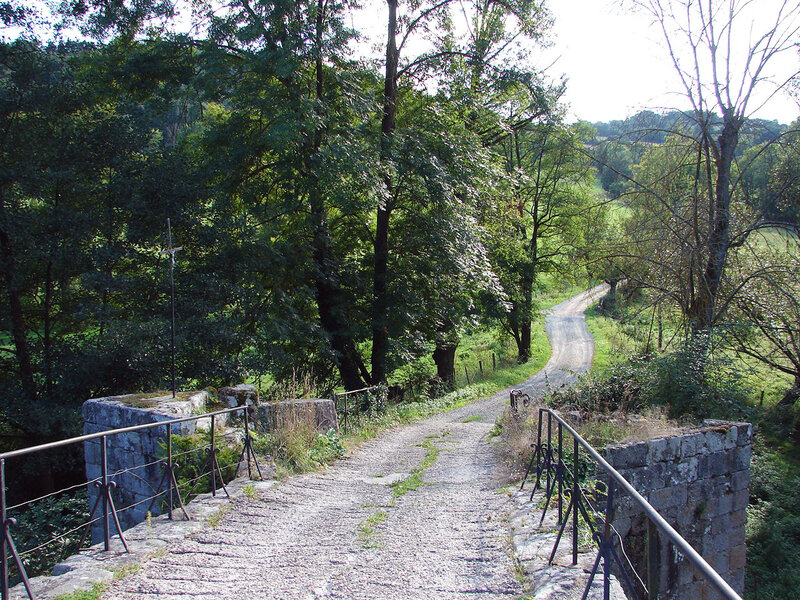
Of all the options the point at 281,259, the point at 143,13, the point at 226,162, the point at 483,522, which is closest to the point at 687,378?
the point at 483,522

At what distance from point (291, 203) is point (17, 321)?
7044mm

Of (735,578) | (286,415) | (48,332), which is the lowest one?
(735,578)

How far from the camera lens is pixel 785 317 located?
12.3m

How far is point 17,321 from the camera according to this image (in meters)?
14.0

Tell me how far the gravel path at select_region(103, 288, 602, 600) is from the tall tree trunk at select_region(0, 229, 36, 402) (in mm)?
8794

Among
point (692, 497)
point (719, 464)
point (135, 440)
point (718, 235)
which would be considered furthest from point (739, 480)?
point (135, 440)

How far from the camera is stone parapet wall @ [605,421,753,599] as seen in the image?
746cm

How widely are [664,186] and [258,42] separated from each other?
980 cm

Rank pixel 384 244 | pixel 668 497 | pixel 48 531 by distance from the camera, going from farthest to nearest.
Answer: pixel 384 244, pixel 48 531, pixel 668 497

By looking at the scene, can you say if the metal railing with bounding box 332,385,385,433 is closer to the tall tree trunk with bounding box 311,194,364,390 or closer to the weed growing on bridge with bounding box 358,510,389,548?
the tall tree trunk with bounding box 311,194,364,390

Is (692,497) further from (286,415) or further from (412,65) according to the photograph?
(412,65)

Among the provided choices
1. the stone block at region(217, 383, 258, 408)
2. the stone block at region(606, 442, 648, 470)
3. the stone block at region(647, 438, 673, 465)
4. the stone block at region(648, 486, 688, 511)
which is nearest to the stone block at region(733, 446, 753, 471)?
the stone block at region(648, 486, 688, 511)

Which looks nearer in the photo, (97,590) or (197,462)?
(97,590)

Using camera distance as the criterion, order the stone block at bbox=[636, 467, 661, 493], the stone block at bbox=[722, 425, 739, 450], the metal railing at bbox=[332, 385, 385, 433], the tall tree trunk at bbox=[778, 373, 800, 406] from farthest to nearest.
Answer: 1. the tall tree trunk at bbox=[778, 373, 800, 406]
2. the metal railing at bbox=[332, 385, 385, 433]
3. the stone block at bbox=[722, 425, 739, 450]
4. the stone block at bbox=[636, 467, 661, 493]
